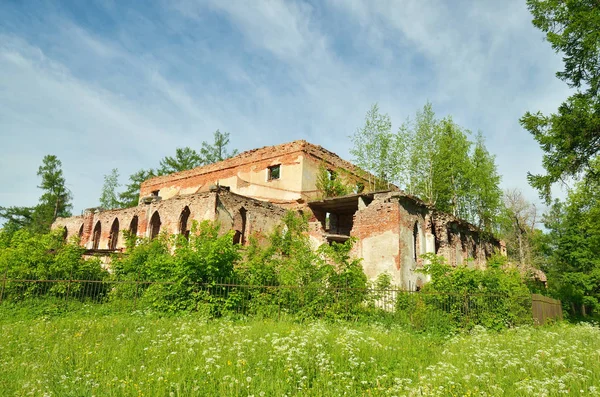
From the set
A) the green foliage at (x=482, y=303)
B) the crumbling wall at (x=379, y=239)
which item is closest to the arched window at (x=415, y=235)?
the crumbling wall at (x=379, y=239)

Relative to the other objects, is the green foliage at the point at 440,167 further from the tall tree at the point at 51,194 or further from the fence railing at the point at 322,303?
the tall tree at the point at 51,194

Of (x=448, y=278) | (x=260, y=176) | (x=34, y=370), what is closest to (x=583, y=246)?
(x=448, y=278)

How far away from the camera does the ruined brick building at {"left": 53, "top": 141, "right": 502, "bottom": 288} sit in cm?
1880

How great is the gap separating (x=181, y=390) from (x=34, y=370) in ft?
8.86

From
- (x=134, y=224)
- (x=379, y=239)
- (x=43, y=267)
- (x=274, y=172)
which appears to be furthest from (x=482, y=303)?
(x=134, y=224)

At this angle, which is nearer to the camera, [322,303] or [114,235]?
[322,303]

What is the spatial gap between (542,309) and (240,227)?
46.9ft

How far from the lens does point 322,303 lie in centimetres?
1245

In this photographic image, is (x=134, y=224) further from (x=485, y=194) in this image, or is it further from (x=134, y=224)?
(x=485, y=194)

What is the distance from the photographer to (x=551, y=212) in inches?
1690

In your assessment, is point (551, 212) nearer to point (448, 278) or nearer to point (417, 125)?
point (417, 125)

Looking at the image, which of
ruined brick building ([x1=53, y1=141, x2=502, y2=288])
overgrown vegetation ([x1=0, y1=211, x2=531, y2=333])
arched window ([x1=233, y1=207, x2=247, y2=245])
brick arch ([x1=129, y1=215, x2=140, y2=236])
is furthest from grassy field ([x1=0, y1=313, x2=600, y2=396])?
brick arch ([x1=129, y1=215, x2=140, y2=236])

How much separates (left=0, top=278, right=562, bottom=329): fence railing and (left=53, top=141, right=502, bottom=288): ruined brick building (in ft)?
15.7

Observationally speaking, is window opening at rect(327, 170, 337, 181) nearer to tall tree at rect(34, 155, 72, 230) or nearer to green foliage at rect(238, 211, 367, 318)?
green foliage at rect(238, 211, 367, 318)
